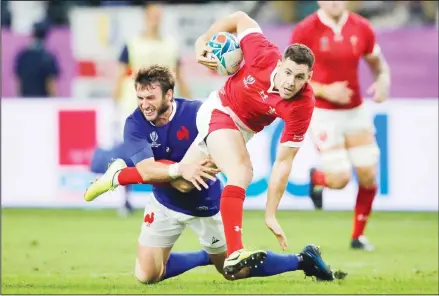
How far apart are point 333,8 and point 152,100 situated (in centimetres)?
345

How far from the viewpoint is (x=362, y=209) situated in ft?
38.3

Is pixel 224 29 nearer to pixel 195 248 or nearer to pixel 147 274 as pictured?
pixel 147 274

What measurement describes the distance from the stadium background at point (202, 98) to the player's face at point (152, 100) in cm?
357

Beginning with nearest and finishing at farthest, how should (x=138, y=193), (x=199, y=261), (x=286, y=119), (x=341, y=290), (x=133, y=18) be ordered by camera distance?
(x=286, y=119) → (x=341, y=290) → (x=199, y=261) → (x=138, y=193) → (x=133, y=18)

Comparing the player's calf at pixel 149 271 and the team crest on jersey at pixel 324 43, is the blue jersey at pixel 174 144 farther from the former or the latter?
the team crest on jersey at pixel 324 43

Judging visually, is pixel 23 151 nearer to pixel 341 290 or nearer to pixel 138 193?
pixel 138 193

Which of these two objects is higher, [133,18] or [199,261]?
[133,18]

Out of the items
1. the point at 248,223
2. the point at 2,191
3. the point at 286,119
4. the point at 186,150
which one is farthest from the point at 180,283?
the point at 2,191

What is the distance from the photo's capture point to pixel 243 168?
27.6 feet

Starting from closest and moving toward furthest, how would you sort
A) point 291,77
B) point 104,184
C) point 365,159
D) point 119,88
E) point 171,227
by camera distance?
point 291,77 → point 104,184 → point 171,227 → point 365,159 → point 119,88

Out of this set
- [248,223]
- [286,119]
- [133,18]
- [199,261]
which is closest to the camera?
[286,119]

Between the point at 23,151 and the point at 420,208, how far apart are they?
16.4ft

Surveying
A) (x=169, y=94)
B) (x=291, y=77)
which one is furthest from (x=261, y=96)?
(x=169, y=94)

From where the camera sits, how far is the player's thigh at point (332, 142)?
11664 mm
